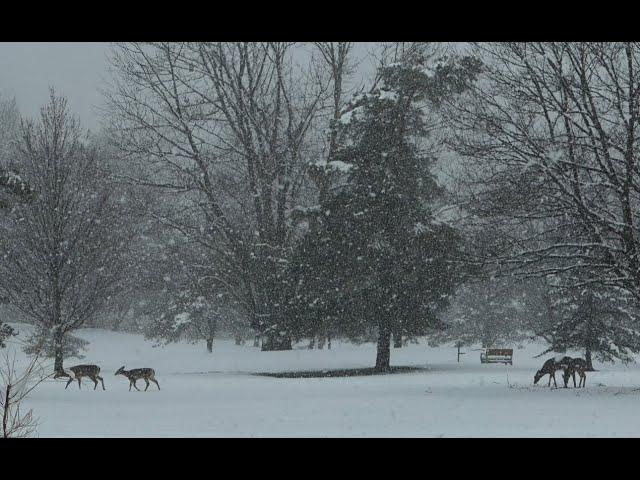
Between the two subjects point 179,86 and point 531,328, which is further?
point 531,328

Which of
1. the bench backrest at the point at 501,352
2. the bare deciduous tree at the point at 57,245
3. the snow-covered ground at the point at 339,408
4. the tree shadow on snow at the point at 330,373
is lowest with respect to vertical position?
the tree shadow on snow at the point at 330,373

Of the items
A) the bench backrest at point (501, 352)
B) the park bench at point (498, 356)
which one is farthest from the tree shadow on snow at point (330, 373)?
the bench backrest at point (501, 352)

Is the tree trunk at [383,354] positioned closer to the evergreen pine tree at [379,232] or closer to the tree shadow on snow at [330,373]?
the evergreen pine tree at [379,232]

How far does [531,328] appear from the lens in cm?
5341

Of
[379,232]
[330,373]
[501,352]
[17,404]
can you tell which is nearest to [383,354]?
[330,373]

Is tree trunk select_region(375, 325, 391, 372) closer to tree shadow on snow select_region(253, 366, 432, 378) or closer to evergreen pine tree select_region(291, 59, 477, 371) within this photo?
evergreen pine tree select_region(291, 59, 477, 371)

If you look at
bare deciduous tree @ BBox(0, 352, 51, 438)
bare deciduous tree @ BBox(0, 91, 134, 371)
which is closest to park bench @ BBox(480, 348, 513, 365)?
bare deciduous tree @ BBox(0, 91, 134, 371)

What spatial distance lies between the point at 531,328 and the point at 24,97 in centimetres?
9661

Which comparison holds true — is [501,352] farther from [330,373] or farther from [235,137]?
[235,137]

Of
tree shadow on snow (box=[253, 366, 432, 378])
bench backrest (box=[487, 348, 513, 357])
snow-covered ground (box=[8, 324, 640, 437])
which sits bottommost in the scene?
tree shadow on snow (box=[253, 366, 432, 378])

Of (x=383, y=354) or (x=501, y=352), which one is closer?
(x=383, y=354)

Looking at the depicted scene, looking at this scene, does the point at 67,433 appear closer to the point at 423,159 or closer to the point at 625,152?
the point at 625,152
